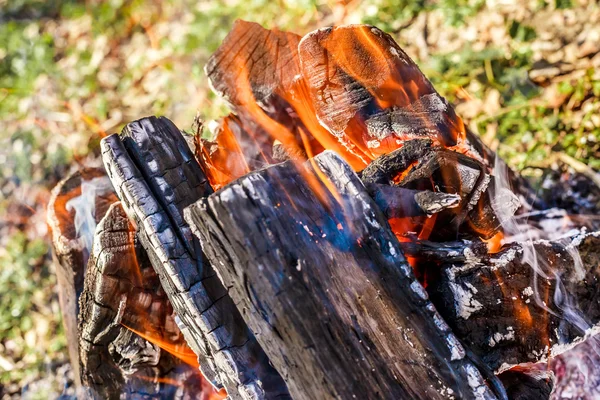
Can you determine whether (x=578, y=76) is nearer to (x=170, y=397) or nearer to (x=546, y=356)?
(x=546, y=356)

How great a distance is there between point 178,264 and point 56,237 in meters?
1.09

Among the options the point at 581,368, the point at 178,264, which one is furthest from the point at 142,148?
the point at 581,368

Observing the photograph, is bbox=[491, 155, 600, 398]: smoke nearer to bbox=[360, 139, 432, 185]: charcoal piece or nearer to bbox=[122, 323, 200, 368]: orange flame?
bbox=[360, 139, 432, 185]: charcoal piece

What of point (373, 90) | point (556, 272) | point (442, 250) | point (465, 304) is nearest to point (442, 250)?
point (442, 250)

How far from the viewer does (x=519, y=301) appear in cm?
160

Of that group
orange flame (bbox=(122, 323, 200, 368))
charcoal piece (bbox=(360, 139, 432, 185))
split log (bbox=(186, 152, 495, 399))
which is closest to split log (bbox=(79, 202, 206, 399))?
orange flame (bbox=(122, 323, 200, 368))

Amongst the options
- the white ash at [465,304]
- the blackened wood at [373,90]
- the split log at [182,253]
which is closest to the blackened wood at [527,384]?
the white ash at [465,304]

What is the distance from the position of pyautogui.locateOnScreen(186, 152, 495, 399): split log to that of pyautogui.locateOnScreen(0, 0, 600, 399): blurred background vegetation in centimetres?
186

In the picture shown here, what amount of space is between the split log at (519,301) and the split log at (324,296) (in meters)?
→ 0.19

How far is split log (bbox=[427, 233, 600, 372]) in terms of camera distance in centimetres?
155

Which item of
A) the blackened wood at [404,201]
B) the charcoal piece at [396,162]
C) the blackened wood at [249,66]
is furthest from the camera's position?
the blackened wood at [249,66]

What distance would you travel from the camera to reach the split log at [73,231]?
7.64 ft

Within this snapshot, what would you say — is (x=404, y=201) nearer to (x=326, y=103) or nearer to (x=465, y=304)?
(x=465, y=304)

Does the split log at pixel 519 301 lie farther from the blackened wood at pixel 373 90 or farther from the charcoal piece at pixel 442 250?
the blackened wood at pixel 373 90
